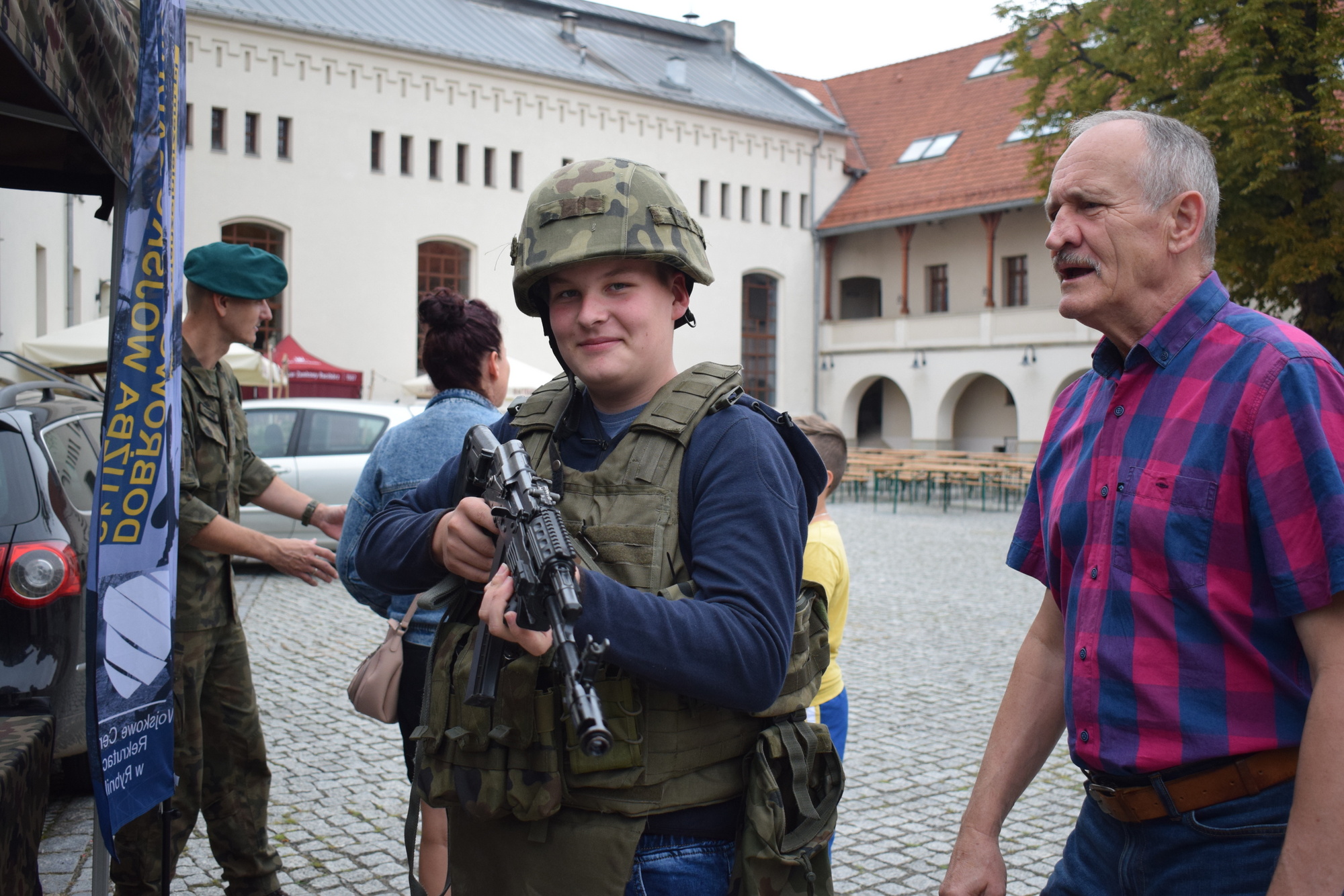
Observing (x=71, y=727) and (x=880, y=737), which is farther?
→ (x=880, y=737)

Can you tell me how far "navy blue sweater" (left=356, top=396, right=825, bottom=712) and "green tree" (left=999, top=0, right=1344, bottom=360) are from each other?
50.4 feet

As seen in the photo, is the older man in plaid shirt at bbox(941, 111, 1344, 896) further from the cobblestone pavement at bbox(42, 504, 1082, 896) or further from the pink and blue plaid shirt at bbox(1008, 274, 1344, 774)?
the cobblestone pavement at bbox(42, 504, 1082, 896)

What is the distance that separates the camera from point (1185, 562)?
1812mm

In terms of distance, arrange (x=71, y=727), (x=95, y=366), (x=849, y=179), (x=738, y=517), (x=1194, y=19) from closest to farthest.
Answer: (x=738, y=517), (x=71, y=727), (x=95, y=366), (x=1194, y=19), (x=849, y=179)

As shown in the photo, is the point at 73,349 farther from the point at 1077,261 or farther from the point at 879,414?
the point at 879,414

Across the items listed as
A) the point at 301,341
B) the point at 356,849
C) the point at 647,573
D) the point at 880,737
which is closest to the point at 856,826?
the point at 880,737

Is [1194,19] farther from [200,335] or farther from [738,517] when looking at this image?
[738,517]

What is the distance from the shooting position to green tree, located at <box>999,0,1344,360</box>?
53.1 ft

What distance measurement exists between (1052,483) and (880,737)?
175 inches

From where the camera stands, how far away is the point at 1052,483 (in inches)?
87.3

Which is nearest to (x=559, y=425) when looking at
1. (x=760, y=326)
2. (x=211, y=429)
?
(x=211, y=429)

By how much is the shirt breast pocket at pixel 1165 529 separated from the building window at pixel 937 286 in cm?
3555

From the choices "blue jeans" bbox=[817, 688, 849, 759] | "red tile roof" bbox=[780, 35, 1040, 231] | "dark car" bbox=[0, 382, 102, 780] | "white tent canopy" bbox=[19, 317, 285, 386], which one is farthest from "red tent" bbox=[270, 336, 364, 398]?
"blue jeans" bbox=[817, 688, 849, 759]

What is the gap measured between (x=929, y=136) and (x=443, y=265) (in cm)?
1634
